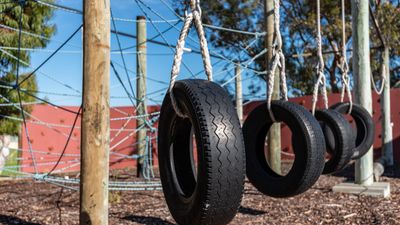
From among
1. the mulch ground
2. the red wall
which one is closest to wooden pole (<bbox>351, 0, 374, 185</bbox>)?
the mulch ground

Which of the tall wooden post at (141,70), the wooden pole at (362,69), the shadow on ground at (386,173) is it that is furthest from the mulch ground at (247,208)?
the tall wooden post at (141,70)

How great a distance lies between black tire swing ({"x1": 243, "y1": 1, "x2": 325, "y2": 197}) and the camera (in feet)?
8.76

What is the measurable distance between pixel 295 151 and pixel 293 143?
5 cm

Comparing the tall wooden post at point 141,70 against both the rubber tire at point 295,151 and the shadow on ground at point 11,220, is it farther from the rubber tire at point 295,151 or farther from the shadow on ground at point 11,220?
the rubber tire at point 295,151

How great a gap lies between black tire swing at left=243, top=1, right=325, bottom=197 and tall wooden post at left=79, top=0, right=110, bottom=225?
919mm

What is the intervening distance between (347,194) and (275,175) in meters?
2.81

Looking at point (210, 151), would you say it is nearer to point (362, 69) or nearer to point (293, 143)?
point (293, 143)

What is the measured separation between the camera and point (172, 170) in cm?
217

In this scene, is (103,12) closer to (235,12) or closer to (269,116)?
(269,116)

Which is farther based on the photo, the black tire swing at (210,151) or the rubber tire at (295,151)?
the rubber tire at (295,151)

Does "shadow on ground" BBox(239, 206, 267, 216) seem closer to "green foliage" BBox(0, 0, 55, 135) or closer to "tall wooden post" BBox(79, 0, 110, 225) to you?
"tall wooden post" BBox(79, 0, 110, 225)

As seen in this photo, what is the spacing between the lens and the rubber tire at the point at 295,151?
266cm

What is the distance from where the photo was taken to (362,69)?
558cm

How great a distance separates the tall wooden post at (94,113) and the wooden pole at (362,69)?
3.72 metres
